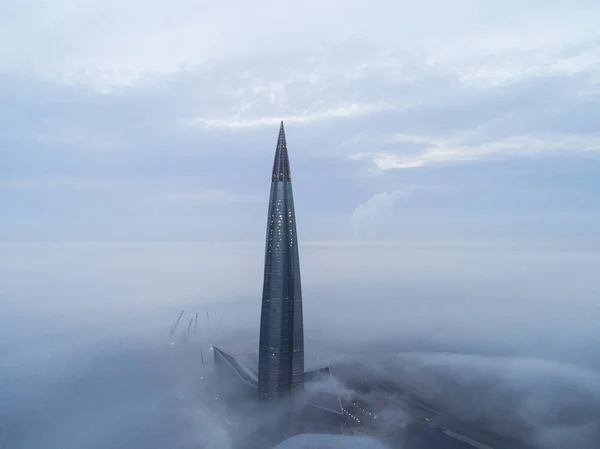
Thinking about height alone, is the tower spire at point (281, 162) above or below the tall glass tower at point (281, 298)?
above

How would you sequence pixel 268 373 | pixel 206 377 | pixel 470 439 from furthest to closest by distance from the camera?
1. pixel 206 377
2. pixel 268 373
3. pixel 470 439

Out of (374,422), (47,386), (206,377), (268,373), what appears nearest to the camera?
(374,422)

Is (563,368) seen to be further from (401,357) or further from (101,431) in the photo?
(101,431)

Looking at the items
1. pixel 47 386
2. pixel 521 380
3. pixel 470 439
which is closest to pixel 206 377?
pixel 47 386

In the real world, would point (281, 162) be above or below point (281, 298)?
above

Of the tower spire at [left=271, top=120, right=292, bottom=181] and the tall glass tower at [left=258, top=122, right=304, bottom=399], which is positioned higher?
the tower spire at [left=271, top=120, right=292, bottom=181]
